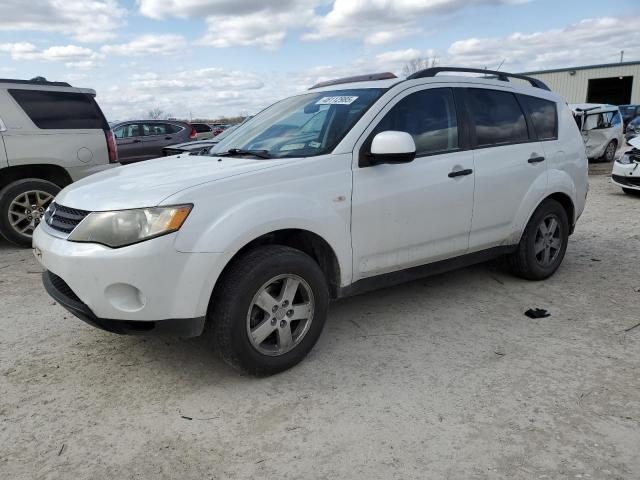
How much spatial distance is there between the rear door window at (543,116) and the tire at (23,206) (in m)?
5.34

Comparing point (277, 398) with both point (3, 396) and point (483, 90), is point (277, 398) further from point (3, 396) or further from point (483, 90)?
point (483, 90)

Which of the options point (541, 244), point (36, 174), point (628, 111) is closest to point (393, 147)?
point (541, 244)

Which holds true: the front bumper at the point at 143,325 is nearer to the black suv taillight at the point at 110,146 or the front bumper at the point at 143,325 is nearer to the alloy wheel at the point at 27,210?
the alloy wheel at the point at 27,210

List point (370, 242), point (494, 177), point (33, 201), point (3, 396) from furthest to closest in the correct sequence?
1. point (33, 201)
2. point (494, 177)
3. point (370, 242)
4. point (3, 396)

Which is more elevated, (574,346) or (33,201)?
(33,201)

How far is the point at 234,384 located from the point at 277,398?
12.0 inches

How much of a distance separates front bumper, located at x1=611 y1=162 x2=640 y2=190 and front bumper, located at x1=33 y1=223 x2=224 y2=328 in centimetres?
910

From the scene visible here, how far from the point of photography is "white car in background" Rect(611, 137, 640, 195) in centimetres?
944

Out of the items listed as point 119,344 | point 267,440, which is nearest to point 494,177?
point 267,440

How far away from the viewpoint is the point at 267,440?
2.57 metres

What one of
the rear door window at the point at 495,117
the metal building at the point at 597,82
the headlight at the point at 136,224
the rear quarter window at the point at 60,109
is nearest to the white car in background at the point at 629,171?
the rear door window at the point at 495,117

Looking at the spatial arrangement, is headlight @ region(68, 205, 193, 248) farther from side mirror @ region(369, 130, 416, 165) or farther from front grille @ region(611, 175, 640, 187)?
front grille @ region(611, 175, 640, 187)

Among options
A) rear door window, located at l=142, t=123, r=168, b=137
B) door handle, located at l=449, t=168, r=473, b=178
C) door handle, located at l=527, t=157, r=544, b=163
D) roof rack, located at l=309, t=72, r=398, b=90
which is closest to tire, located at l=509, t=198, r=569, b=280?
door handle, located at l=527, t=157, r=544, b=163

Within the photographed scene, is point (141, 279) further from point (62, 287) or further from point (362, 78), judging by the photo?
point (362, 78)
